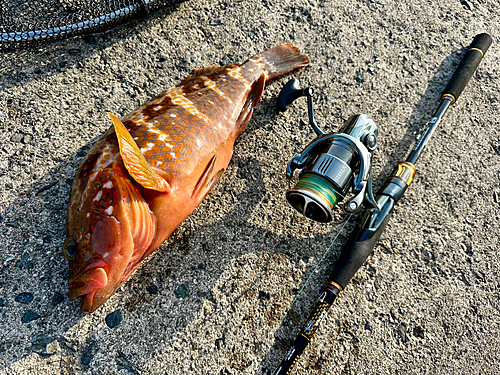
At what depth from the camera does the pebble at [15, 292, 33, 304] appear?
195cm

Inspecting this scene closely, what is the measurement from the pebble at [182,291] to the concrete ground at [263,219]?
13mm

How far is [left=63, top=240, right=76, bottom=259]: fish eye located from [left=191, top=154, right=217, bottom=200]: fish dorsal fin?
0.69 meters

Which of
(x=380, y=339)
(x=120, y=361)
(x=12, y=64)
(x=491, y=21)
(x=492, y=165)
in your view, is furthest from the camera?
(x=491, y=21)

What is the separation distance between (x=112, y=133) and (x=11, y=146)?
0.81 meters

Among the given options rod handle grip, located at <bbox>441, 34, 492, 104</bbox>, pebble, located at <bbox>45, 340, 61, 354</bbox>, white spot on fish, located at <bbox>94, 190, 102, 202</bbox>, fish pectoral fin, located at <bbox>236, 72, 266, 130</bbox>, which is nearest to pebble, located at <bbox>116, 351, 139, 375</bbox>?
pebble, located at <bbox>45, 340, 61, 354</bbox>

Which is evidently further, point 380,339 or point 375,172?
point 375,172

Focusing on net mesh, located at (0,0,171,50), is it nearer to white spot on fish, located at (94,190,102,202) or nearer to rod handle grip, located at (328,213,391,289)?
white spot on fish, located at (94,190,102,202)

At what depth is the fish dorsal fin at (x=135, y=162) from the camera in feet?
5.76

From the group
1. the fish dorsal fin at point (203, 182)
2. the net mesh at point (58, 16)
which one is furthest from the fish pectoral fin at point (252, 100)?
the net mesh at point (58, 16)

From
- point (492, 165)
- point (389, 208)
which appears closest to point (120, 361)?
point (389, 208)

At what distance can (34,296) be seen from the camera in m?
1.97

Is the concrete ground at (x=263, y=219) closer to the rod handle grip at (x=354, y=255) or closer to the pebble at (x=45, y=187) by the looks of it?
the pebble at (x=45, y=187)

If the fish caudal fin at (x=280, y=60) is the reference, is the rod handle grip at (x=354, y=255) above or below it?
below

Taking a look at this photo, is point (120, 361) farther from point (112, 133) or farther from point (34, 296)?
point (112, 133)
